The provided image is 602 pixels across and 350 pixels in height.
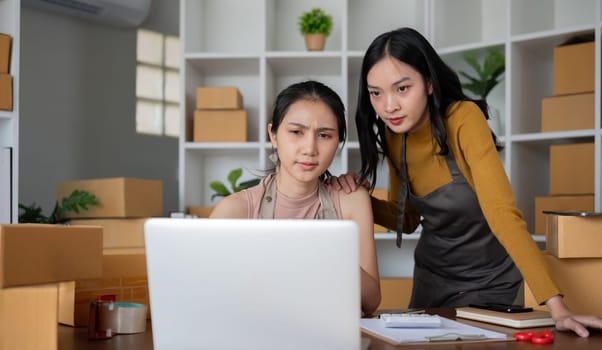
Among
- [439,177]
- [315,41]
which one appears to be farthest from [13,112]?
[439,177]

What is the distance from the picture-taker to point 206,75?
146 inches

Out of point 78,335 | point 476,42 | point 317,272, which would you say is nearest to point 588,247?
point 317,272

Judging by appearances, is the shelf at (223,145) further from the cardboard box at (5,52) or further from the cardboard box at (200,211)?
the cardboard box at (5,52)

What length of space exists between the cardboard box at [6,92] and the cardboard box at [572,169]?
223 cm

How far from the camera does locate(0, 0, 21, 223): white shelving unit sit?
9.86 feet

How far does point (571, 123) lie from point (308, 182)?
171cm

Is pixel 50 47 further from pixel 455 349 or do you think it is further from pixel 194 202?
pixel 455 349

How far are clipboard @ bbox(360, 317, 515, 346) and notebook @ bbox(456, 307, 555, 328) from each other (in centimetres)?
7

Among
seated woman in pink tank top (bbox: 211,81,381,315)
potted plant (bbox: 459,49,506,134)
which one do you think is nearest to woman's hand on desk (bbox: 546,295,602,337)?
seated woman in pink tank top (bbox: 211,81,381,315)

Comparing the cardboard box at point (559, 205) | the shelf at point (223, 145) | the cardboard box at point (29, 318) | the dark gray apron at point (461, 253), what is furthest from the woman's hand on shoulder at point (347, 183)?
the shelf at point (223, 145)

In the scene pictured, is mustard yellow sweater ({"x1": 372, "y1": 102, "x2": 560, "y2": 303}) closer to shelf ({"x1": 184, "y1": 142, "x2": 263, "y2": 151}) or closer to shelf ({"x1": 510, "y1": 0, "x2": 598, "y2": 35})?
shelf ({"x1": 184, "y1": 142, "x2": 263, "y2": 151})

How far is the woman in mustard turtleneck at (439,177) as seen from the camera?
1.59m

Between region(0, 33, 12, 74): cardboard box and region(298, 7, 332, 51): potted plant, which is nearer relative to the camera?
region(0, 33, 12, 74): cardboard box

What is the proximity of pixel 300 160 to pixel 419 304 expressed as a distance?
70cm
